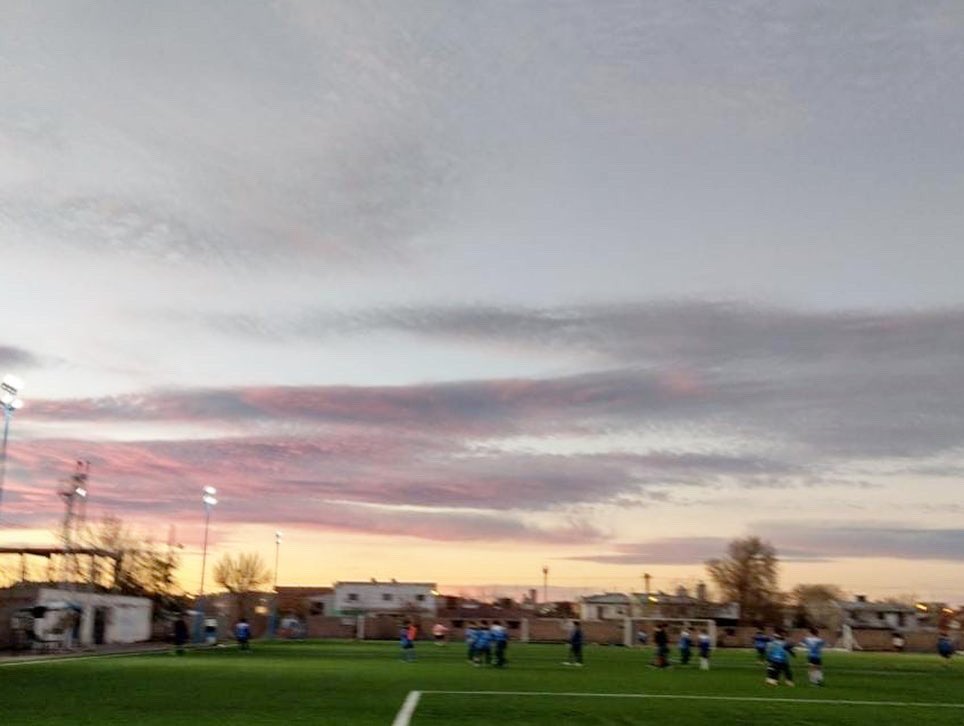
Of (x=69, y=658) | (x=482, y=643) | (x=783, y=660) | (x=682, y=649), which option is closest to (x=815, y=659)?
(x=783, y=660)

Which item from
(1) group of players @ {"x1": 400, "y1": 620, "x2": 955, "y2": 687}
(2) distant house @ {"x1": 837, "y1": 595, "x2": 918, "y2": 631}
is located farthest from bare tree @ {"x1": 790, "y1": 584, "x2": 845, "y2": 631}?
(1) group of players @ {"x1": 400, "y1": 620, "x2": 955, "y2": 687}

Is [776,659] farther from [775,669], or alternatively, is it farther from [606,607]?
[606,607]

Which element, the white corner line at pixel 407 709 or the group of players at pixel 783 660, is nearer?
the white corner line at pixel 407 709

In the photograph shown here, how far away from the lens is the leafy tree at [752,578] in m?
152

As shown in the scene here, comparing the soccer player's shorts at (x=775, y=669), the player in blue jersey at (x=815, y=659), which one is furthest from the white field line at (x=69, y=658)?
the player in blue jersey at (x=815, y=659)

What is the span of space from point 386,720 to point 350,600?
440 ft

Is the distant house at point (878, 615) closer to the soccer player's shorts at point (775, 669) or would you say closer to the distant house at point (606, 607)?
the distant house at point (606, 607)

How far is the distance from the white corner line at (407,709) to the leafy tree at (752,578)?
129m

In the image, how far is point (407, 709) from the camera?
81.1 feet

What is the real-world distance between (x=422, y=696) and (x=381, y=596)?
129139 millimetres

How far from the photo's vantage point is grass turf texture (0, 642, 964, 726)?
75.0 feet

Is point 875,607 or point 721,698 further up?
point 875,607

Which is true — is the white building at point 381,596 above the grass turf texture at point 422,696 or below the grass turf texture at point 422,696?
above

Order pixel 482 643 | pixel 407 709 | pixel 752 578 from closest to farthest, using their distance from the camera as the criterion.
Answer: pixel 407 709
pixel 482 643
pixel 752 578
